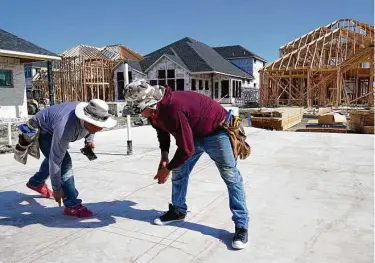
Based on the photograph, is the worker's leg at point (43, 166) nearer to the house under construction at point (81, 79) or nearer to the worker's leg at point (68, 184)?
the worker's leg at point (68, 184)

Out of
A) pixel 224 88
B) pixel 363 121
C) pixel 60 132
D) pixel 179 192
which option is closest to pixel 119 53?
pixel 224 88

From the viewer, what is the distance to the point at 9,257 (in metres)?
2.78

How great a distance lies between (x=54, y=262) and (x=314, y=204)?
9.31 feet

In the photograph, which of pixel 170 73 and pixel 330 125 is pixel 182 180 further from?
pixel 170 73

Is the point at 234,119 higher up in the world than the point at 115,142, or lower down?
higher up

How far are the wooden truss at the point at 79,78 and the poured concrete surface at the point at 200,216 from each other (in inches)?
923

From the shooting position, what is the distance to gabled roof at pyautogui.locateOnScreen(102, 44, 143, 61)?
3662 centimetres

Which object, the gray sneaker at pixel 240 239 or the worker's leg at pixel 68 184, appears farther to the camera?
the worker's leg at pixel 68 184

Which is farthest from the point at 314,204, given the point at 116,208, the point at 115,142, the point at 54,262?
the point at 115,142

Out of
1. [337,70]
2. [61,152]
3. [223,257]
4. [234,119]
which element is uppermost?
[337,70]

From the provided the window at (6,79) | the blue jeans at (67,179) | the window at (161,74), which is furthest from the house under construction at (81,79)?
the blue jeans at (67,179)

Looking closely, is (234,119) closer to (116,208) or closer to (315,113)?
(116,208)

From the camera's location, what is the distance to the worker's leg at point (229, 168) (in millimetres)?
3026

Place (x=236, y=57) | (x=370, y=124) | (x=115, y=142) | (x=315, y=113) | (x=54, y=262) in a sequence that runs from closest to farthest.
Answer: (x=54, y=262) → (x=115, y=142) → (x=370, y=124) → (x=315, y=113) → (x=236, y=57)
